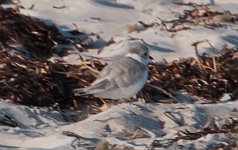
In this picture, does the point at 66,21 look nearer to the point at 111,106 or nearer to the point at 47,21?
the point at 47,21

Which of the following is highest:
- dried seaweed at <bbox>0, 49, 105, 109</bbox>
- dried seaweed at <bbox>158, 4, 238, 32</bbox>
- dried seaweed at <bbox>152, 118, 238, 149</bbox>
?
dried seaweed at <bbox>158, 4, 238, 32</bbox>

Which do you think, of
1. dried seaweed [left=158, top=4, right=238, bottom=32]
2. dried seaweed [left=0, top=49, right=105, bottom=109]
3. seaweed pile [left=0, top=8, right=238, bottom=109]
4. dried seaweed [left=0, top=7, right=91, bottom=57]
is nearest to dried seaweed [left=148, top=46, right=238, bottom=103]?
seaweed pile [left=0, top=8, right=238, bottom=109]

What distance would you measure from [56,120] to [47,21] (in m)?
1.80

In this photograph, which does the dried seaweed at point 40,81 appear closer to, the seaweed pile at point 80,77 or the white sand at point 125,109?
the seaweed pile at point 80,77

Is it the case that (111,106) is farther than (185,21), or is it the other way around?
(185,21)

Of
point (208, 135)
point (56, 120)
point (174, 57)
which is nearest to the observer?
point (208, 135)

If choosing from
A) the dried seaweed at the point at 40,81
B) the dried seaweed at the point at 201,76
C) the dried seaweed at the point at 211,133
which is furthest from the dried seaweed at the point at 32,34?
the dried seaweed at the point at 211,133

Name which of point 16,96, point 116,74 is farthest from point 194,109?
point 16,96

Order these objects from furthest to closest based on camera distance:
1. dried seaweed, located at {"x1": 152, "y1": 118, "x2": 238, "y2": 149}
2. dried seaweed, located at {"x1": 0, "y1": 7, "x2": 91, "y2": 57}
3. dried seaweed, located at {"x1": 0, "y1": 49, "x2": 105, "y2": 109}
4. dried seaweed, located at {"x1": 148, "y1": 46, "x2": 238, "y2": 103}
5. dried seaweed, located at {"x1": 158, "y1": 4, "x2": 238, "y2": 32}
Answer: dried seaweed, located at {"x1": 158, "y1": 4, "x2": 238, "y2": 32}, dried seaweed, located at {"x1": 0, "y1": 7, "x2": 91, "y2": 57}, dried seaweed, located at {"x1": 148, "y1": 46, "x2": 238, "y2": 103}, dried seaweed, located at {"x1": 0, "y1": 49, "x2": 105, "y2": 109}, dried seaweed, located at {"x1": 152, "y1": 118, "x2": 238, "y2": 149}

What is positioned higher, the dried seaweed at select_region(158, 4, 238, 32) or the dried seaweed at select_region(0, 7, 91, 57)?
the dried seaweed at select_region(158, 4, 238, 32)

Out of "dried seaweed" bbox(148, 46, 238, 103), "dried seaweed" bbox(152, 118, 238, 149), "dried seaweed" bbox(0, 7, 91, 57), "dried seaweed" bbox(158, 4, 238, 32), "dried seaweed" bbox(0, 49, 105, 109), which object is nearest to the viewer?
"dried seaweed" bbox(152, 118, 238, 149)

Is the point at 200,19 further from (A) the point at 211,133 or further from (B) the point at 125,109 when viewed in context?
(A) the point at 211,133

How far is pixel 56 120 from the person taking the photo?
4898mm

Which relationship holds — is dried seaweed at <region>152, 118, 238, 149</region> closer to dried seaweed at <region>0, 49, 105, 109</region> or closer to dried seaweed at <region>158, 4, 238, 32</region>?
dried seaweed at <region>0, 49, 105, 109</region>
